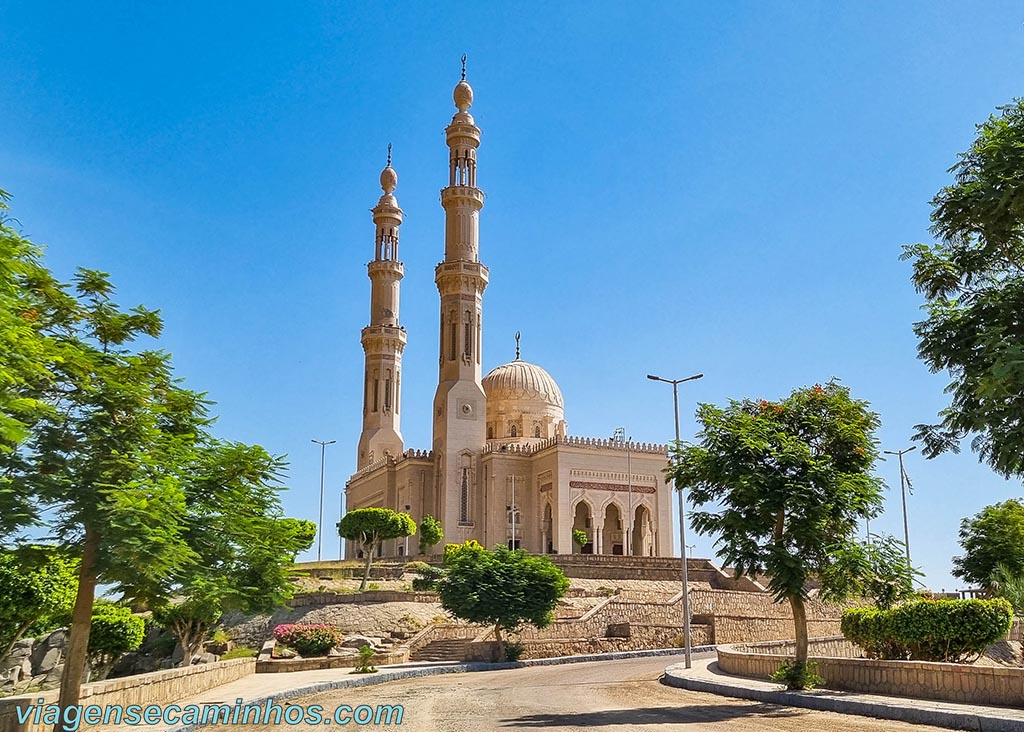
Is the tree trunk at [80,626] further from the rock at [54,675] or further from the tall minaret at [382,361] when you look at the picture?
the tall minaret at [382,361]

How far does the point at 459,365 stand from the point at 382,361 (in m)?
10.3

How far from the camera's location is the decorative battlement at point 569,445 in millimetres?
59469

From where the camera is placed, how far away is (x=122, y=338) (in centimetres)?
1521

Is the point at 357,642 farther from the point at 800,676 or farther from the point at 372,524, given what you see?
the point at 800,676

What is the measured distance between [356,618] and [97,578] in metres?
25.6

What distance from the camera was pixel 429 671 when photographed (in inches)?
1175

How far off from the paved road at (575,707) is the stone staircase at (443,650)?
6.46m

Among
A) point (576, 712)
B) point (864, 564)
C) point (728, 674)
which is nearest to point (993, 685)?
point (864, 564)

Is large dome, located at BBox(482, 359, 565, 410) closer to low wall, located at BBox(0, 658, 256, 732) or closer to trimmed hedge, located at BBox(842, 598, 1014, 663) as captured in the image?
low wall, located at BBox(0, 658, 256, 732)

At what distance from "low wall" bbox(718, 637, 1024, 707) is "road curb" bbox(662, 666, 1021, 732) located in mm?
594

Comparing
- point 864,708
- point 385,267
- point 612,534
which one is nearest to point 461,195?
point 385,267

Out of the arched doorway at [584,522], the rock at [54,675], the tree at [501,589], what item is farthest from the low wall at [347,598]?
the arched doorway at [584,522]

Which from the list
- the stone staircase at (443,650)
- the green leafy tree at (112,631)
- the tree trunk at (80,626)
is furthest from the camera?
the stone staircase at (443,650)

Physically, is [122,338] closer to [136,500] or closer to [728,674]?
[136,500]
